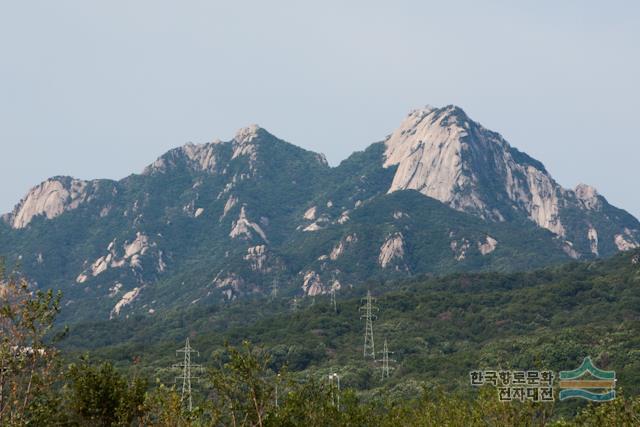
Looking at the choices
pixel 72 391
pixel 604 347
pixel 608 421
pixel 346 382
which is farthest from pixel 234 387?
pixel 604 347

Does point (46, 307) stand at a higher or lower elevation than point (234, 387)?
higher

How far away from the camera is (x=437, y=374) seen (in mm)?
187000

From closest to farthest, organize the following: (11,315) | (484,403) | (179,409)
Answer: (11,315)
(179,409)
(484,403)

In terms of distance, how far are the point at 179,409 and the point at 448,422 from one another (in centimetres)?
1972

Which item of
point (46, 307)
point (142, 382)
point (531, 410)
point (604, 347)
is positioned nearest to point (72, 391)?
point (142, 382)

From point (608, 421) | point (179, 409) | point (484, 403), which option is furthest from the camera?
point (484, 403)

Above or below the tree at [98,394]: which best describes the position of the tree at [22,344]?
above

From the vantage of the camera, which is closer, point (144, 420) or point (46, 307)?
point (46, 307)

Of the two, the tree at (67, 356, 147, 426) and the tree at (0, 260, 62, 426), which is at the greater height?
the tree at (0, 260, 62, 426)

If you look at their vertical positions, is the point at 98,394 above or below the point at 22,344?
below

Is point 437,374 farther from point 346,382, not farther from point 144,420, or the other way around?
point 144,420

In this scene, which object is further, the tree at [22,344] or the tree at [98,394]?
the tree at [98,394]

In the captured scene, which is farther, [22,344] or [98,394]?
[98,394]

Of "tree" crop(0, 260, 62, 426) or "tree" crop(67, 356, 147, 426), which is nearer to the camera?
"tree" crop(0, 260, 62, 426)
